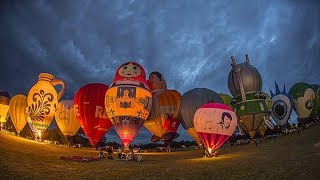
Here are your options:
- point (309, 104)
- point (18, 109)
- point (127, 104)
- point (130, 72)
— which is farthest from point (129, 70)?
point (309, 104)

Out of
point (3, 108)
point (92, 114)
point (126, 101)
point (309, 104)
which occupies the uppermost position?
point (3, 108)

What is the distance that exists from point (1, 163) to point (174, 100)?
20.1m

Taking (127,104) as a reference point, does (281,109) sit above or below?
above

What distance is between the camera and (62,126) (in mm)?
34281

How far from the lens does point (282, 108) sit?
1597 inches

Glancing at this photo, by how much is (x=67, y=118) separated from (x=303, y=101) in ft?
86.8

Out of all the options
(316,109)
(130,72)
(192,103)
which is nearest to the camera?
(130,72)

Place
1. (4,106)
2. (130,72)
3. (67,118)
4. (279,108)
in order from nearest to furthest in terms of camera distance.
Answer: (130,72) → (67,118) → (4,106) → (279,108)

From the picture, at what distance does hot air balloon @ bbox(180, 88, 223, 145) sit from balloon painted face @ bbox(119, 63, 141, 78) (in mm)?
6900

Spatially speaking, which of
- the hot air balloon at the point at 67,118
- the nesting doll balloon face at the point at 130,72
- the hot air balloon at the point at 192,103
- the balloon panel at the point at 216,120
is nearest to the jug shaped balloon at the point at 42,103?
the hot air balloon at the point at 67,118

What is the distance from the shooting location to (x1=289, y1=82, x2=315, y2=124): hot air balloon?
4025cm

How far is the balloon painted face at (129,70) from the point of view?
91.2ft

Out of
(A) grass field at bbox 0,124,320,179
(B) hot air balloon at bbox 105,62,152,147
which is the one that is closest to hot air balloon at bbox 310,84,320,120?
(A) grass field at bbox 0,124,320,179

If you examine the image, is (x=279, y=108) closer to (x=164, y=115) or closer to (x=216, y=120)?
(x=164, y=115)
